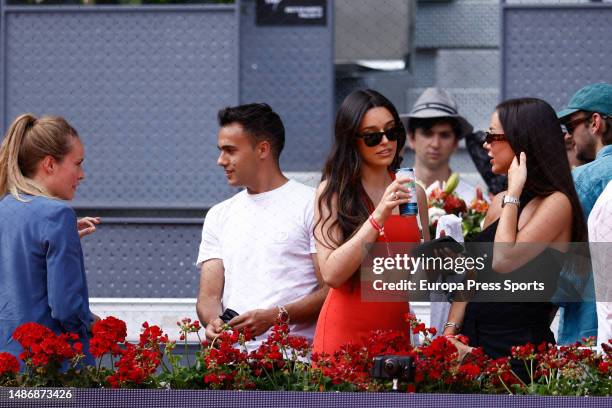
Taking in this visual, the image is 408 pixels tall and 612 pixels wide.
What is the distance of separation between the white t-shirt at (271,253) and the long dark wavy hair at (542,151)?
3.08 ft

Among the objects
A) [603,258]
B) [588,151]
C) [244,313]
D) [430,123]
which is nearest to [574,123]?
[588,151]

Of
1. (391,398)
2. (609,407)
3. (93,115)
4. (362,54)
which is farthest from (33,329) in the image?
(362,54)

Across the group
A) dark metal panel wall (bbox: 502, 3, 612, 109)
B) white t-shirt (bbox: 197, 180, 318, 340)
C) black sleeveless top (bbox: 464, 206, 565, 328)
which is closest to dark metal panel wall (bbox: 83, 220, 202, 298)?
white t-shirt (bbox: 197, 180, 318, 340)

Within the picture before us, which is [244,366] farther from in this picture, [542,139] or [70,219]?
[542,139]

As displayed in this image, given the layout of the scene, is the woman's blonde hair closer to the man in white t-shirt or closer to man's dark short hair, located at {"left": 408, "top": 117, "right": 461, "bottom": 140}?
the man in white t-shirt

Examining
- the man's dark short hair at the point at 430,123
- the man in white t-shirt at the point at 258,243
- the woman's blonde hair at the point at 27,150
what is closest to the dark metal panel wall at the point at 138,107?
the man's dark short hair at the point at 430,123

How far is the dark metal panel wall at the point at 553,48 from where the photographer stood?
21.6 ft

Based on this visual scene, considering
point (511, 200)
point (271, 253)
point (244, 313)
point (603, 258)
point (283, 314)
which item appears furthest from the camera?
point (271, 253)

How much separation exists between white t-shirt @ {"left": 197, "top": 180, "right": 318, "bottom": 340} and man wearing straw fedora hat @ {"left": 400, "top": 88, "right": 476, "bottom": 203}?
1.54 m

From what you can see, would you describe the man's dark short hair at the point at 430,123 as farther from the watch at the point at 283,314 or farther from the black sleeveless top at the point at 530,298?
the black sleeveless top at the point at 530,298

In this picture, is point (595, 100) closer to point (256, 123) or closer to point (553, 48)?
point (256, 123)

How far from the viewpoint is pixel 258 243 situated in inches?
184

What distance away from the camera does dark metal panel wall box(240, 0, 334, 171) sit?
22.6 feet

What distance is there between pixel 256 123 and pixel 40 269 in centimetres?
123
